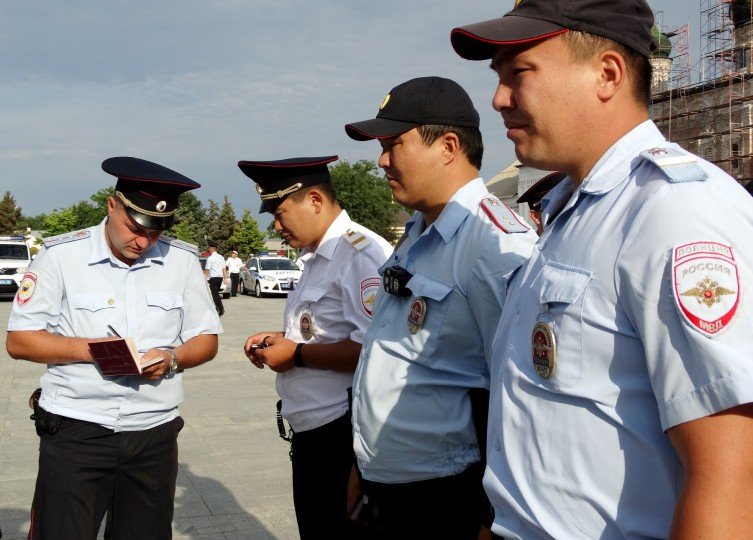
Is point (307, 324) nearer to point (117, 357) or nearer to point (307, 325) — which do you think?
point (307, 325)

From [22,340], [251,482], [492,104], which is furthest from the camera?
[251,482]

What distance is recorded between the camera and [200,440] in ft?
21.7

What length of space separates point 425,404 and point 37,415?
1.84 m

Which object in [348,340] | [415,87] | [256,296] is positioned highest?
[415,87]

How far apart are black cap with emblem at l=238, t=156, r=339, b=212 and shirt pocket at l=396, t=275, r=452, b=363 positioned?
126 centimetres

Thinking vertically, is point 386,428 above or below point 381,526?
above

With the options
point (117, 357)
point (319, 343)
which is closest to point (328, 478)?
point (319, 343)

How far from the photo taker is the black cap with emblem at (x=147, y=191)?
3.31m

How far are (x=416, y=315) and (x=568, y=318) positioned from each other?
1052 millimetres

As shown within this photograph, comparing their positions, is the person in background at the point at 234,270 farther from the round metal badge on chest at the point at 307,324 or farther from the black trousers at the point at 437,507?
the black trousers at the point at 437,507

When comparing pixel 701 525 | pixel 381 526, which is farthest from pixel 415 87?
pixel 701 525

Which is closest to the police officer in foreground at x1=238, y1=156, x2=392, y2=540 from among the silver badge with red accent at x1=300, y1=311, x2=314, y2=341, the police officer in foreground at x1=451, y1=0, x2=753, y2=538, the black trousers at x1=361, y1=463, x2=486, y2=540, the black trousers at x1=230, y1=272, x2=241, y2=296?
the silver badge with red accent at x1=300, y1=311, x2=314, y2=341

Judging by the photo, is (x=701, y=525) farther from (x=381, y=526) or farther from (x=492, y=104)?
(x=381, y=526)

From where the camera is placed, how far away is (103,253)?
337 cm
